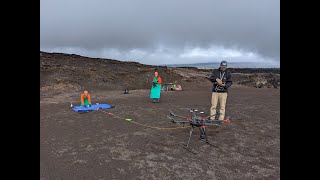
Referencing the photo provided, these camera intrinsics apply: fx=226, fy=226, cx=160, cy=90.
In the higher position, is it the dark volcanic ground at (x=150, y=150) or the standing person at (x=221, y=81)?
the standing person at (x=221, y=81)

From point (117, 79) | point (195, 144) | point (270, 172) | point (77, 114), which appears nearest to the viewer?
point (270, 172)

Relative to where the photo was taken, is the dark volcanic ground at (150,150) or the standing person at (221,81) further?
the standing person at (221,81)

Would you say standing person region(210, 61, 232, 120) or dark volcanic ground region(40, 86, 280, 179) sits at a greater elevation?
standing person region(210, 61, 232, 120)

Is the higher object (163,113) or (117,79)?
(117,79)

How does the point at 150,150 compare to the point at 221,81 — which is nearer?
the point at 150,150

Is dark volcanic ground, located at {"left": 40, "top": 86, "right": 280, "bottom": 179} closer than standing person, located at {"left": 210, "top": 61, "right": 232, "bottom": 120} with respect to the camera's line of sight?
Yes

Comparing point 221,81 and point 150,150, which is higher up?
point 221,81

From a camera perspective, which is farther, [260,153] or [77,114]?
[77,114]

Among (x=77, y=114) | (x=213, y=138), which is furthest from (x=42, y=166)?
(x=77, y=114)
